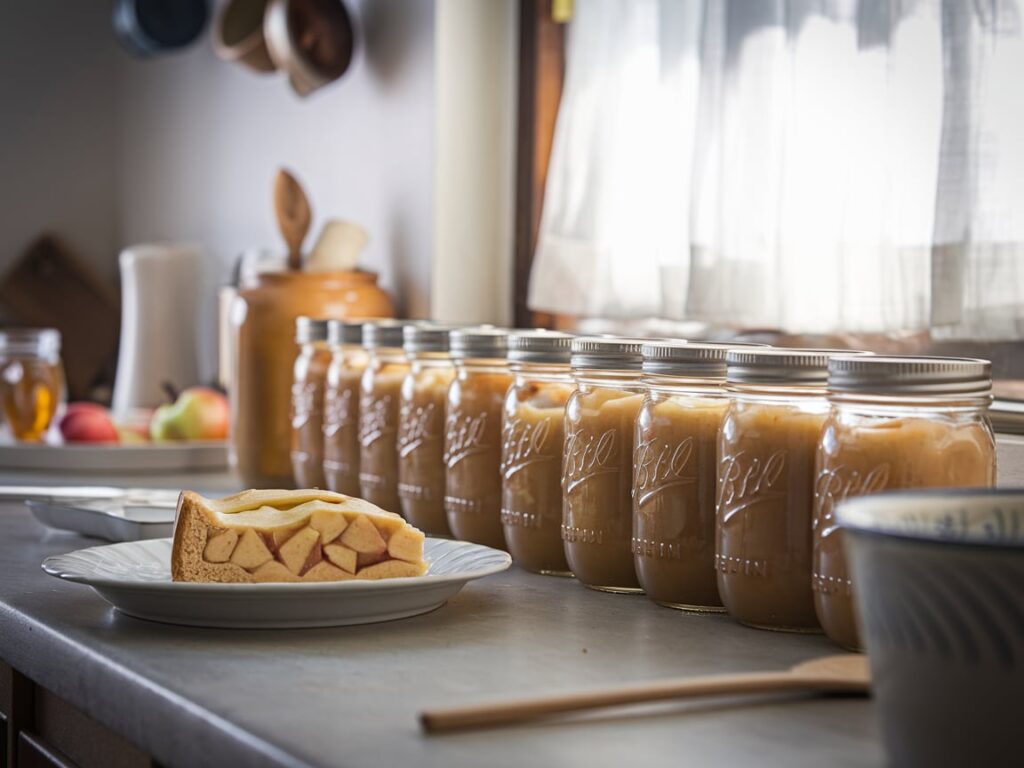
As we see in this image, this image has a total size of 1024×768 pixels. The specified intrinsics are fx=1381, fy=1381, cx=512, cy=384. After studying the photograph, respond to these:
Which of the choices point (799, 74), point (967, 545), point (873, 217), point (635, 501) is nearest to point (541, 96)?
point (799, 74)

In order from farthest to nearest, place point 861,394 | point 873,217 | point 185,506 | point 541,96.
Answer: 1. point 541,96
2. point 873,217
3. point 185,506
4. point 861,394

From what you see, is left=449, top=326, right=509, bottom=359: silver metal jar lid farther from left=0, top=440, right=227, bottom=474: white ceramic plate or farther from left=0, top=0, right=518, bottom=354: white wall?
left=0, top=440, right=227, bottom=474: white ceramic plate

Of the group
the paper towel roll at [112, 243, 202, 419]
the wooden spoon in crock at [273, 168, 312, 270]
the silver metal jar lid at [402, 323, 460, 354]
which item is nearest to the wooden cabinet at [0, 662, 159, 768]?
the silver metal jar lid at [402, 323, 460, 354]

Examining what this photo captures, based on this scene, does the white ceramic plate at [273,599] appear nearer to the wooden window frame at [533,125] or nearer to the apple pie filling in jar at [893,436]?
the apple pie filling in jar at [893,436]

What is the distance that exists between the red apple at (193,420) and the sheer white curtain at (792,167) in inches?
25.3

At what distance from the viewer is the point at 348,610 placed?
2.96 ft

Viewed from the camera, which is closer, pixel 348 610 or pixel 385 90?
pixel 348 610

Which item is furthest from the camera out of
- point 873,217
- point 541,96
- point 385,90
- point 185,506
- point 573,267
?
point 385,90

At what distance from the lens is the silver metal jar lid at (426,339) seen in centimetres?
129

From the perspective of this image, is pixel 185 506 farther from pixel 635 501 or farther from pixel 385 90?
pixel 385 90

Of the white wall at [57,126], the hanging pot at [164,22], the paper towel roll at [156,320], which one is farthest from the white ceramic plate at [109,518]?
the white wall at [57,126]

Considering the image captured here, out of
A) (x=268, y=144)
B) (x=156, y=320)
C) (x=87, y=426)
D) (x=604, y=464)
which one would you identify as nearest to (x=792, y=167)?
(x=604, y=464)

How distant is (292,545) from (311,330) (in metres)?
0.69

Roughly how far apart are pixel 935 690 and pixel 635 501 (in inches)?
17.7
